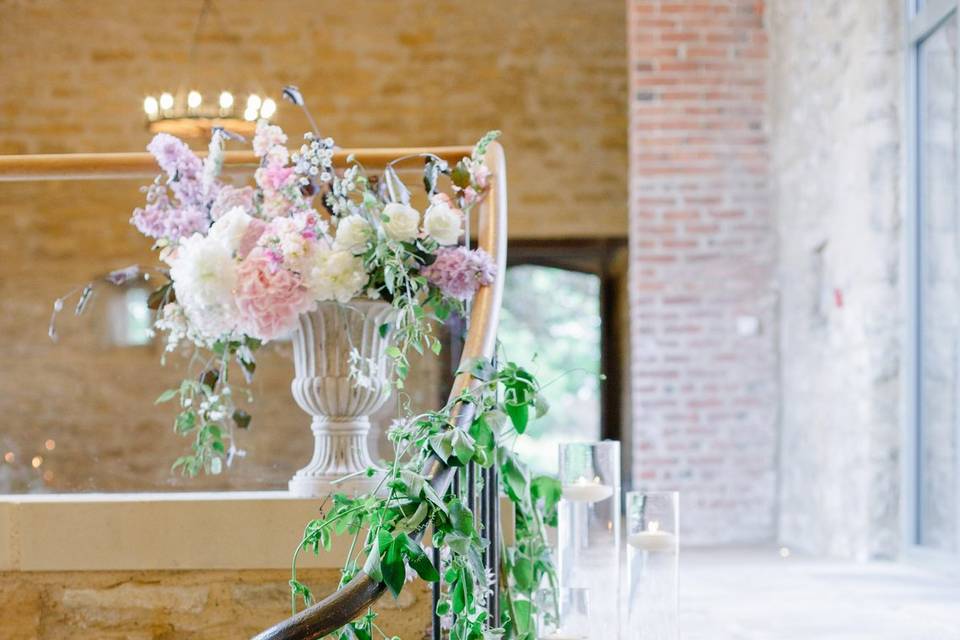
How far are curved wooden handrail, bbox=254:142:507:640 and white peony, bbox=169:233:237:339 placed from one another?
1.57 feet

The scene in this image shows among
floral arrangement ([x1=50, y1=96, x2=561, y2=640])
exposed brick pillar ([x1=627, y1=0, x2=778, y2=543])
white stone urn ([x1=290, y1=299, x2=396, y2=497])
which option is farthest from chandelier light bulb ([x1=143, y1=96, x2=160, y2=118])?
white stone urn ([x1=290, y1=299, x2=396, y2=497])

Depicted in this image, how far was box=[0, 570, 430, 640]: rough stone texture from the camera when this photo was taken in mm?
2609

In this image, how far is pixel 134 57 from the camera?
8.30m

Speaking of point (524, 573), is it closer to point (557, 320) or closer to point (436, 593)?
point (436, 593)

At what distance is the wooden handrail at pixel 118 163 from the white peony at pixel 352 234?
32 cm

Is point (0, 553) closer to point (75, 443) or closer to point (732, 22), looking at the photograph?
point (75, 443)

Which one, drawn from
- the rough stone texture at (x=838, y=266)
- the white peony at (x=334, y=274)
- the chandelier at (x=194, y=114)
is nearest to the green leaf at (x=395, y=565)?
the white peony at (x=334, y=274)

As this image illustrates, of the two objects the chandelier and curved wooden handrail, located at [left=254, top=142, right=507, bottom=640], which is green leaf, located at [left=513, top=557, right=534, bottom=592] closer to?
curved wooden handrail, located at [left=254, top=142, right=507, bottom=640]

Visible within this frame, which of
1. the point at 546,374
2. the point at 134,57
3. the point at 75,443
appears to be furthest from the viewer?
the point at 546,374

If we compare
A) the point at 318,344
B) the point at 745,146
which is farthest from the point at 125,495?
the point at 745,146

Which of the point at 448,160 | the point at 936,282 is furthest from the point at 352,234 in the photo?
the point at 936,282

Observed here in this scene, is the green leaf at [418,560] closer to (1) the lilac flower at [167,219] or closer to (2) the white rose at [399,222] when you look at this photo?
(2) the white rose at [399,222]

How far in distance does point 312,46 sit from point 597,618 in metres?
6.30

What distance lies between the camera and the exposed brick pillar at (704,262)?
6582 millimetres
